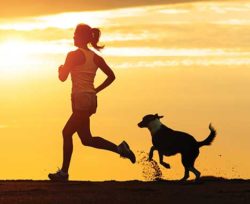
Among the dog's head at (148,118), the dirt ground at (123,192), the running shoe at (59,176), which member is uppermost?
the dog's head at (148,118)

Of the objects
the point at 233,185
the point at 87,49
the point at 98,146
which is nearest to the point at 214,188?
the point at 233,185

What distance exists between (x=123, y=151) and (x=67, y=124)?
1.08 metres

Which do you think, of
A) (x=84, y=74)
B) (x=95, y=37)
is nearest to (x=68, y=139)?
(x=84, y=74)

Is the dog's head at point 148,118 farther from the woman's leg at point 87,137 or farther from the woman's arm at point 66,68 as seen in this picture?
the woman's arm at point 66,68

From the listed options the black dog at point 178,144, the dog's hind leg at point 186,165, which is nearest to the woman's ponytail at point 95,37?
the black dog at point 178,144

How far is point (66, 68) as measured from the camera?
1186 centimetres

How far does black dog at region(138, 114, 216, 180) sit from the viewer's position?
13.8 meters

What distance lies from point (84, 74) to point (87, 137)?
108 centimetres

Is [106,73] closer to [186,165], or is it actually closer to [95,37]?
[95,37]

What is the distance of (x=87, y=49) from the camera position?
39.9 ft

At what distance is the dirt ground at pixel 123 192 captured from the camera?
9.48 meters

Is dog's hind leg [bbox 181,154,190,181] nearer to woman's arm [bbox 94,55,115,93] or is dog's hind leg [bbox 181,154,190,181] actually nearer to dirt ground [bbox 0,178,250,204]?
dirt ground [bbox 0,178,250,204]

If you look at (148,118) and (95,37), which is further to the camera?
(148,118)

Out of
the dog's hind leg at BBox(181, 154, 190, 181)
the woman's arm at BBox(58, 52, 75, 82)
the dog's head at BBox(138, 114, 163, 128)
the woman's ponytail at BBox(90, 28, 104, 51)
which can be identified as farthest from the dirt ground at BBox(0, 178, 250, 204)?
the dog's head at BBox(138, 114, 163, 128)
